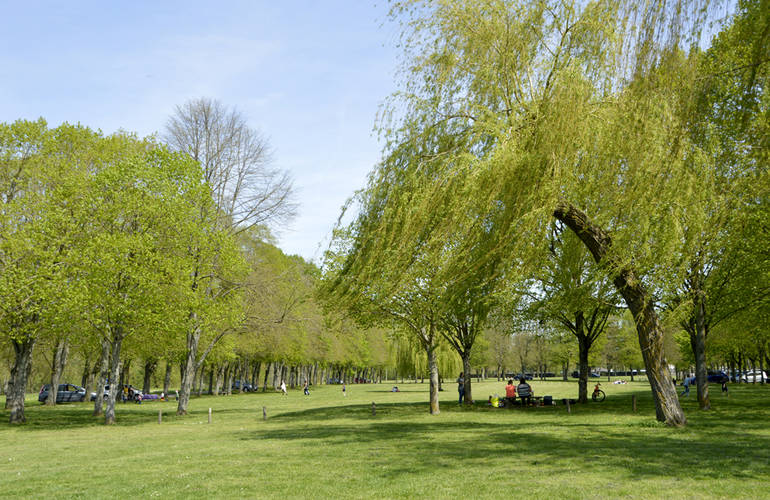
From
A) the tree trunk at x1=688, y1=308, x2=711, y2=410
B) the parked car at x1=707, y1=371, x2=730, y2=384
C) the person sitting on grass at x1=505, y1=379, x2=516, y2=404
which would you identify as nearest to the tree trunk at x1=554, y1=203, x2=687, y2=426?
the tree trunk at x1=688, y1=308, x2=711, y2=410

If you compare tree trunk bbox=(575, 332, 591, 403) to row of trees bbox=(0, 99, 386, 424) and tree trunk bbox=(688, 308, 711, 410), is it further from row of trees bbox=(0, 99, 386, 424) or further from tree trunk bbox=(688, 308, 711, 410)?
row of trees bbox=(0, 99, 386, 424)

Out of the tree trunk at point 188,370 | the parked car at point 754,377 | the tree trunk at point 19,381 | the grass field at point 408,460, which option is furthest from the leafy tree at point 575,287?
the parked car at point 754,377

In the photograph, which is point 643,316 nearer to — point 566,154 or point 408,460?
point 566,154

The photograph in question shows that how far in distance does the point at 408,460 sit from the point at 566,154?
7.41m

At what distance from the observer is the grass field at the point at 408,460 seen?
955 centimetres

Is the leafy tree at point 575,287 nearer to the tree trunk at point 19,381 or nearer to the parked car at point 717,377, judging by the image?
the tree trunk at point 19,381

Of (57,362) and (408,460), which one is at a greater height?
(57,362)

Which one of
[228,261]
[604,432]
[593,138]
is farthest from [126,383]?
[593,138]

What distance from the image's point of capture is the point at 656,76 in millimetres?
9062

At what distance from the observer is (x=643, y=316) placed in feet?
52.4

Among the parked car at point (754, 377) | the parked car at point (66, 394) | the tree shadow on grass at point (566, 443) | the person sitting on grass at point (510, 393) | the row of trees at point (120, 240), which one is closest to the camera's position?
the tree shadow on grass at point (566, 443)

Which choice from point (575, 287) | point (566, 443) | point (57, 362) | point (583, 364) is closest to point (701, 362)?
point (583, 364)

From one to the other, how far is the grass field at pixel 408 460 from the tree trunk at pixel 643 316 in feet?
2.44

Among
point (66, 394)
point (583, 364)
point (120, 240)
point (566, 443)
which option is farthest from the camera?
point (66, 394)
